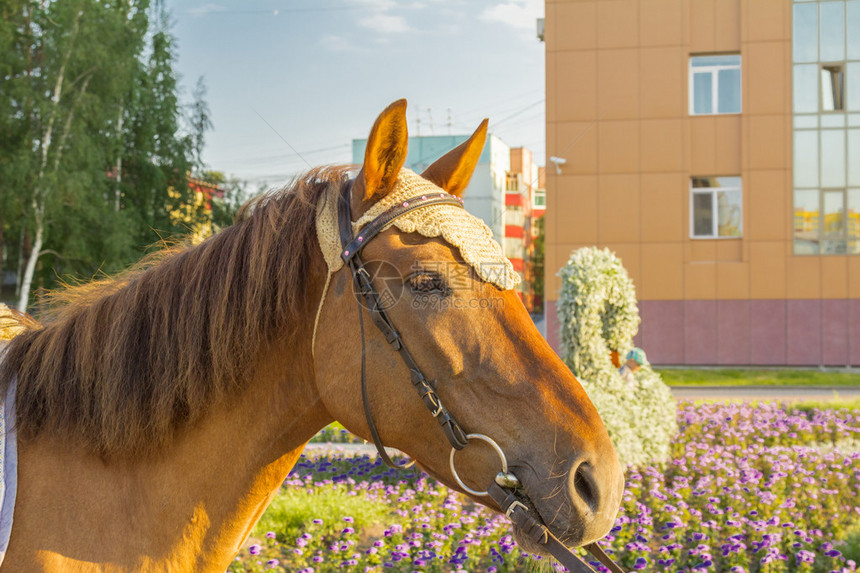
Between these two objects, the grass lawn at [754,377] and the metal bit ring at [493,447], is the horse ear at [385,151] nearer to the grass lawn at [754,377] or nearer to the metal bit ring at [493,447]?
the metal bit ring at [493,447]

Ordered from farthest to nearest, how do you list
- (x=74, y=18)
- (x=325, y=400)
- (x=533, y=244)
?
(x=533, y=244)
(x=74, y=18)
(x=325, y=400)

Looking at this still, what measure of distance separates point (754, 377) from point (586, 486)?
47.7 ft

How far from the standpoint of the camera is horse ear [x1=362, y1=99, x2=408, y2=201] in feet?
5.13

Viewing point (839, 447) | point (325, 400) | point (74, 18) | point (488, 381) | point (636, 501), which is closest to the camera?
point (488, 381)

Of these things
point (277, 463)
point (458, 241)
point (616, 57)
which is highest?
point (616, 57)

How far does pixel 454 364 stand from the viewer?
4.97 feet

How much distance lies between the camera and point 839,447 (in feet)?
21.5

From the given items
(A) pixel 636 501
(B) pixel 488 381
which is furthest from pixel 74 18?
(B) pixel 488 381

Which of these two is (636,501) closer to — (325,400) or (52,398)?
(325,400)

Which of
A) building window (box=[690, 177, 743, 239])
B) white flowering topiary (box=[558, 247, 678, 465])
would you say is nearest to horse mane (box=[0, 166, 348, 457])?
white flowering topiary (box=[558, 247, 678, 465])

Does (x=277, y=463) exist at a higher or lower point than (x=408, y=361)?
lower

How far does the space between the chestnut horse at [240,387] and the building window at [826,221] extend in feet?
56.3

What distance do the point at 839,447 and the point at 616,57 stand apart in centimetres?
1258

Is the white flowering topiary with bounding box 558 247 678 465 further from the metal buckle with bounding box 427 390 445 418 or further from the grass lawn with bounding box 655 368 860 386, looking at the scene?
the grass lawn with bounding box 655 368 860 386
